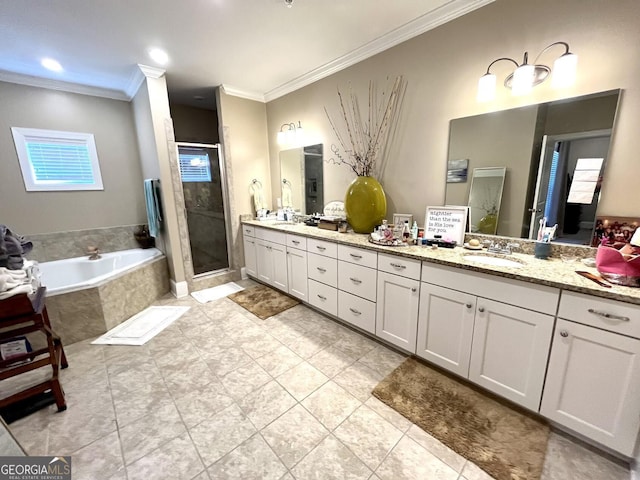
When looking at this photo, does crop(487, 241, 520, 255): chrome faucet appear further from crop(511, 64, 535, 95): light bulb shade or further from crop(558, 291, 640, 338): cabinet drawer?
crop(511, 64, 535, 95): light bulb shade

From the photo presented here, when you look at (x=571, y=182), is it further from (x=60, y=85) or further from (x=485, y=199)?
(x=60, y=85)

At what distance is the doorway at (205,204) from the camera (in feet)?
10.8

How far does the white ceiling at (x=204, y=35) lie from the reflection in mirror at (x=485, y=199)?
1.16 metres

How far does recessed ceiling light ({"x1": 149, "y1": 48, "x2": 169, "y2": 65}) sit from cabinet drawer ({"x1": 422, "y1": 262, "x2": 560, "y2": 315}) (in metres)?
3.05

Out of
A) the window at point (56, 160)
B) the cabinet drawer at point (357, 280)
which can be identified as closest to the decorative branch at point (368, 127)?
the cabinet drawer at point (357, 280)

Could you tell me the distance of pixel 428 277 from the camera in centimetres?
173

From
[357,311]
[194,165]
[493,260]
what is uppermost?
[194,165]

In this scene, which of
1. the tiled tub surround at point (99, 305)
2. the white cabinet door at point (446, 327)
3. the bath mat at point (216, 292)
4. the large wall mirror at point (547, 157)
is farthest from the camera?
the bath mat at point (216, 292)

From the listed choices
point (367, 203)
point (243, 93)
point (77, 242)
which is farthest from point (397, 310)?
point (77, 242)

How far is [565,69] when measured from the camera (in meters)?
1.44

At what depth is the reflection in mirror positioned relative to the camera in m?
1.86

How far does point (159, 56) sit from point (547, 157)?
11.2 ft

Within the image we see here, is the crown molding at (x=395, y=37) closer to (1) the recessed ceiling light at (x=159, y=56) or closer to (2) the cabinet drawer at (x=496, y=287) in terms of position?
(1) the recessed ceiling light at (x=159, y=56)

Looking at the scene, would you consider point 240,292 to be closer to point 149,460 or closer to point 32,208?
point 149,460
